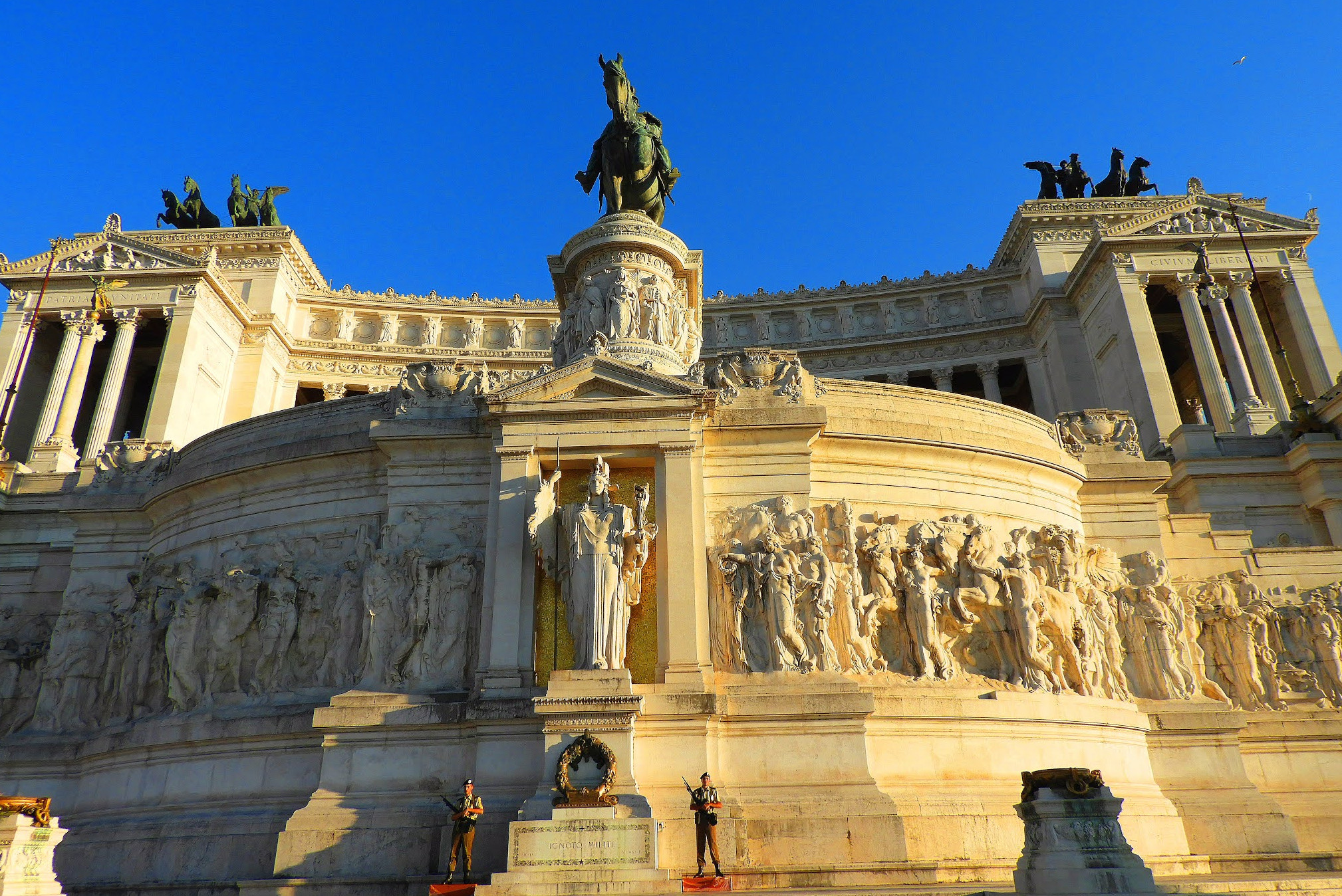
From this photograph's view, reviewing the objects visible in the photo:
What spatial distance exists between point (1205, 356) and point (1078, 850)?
51.7m

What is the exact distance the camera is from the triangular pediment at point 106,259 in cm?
5947

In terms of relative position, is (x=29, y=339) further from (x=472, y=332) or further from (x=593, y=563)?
(x=593, y=563)

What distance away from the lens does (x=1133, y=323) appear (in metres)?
54.1

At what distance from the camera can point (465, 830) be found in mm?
12562

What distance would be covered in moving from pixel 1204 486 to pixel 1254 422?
14.0 metres

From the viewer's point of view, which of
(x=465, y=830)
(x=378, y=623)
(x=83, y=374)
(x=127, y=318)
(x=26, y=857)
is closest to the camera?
(x=26, y=857)

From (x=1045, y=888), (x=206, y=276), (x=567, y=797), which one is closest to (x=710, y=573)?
(x=567, y=797)

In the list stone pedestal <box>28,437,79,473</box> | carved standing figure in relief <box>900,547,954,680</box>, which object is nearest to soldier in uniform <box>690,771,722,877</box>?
carved standing figure in relief <box>900,547,954,680</box>

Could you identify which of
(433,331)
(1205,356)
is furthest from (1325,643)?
(433,331)

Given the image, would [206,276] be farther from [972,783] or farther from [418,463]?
[972,783]

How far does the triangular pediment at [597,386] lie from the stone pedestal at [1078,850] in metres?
8.75

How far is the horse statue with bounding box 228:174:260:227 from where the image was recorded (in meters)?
70.9

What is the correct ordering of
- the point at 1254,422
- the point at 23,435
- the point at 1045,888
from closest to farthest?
the point at 1045,888 → the point at 1254,422 → the point at 23,435

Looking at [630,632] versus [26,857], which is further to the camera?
[630,632]
